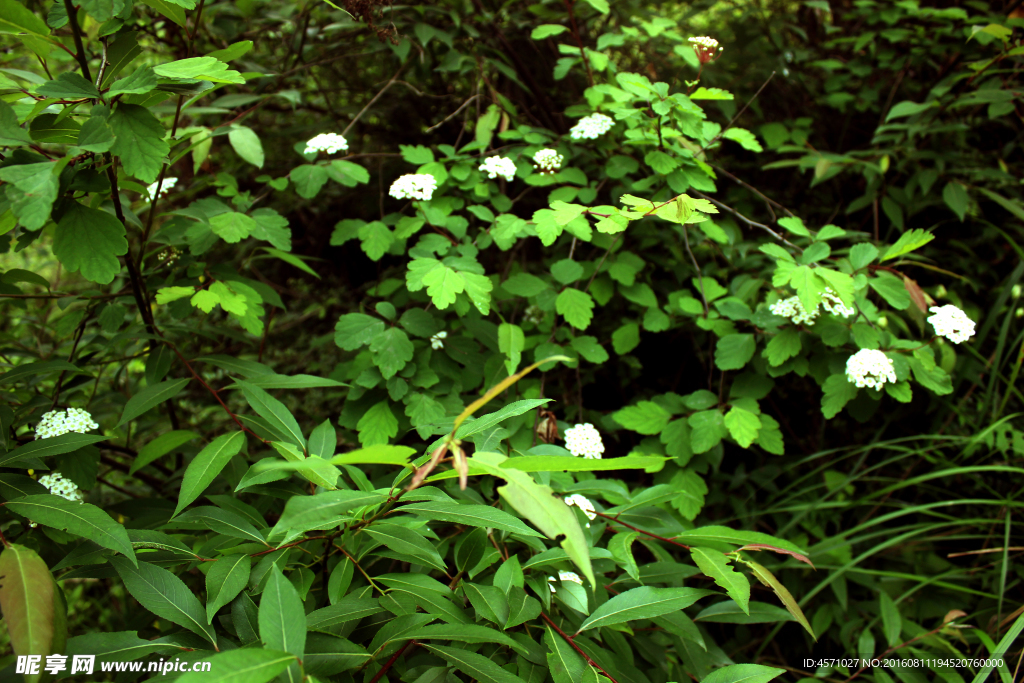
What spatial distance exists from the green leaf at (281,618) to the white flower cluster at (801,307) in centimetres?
134

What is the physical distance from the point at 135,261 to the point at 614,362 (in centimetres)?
159

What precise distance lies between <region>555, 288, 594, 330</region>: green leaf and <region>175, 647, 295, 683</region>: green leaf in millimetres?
1002

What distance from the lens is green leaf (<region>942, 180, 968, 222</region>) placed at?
182 centimetres

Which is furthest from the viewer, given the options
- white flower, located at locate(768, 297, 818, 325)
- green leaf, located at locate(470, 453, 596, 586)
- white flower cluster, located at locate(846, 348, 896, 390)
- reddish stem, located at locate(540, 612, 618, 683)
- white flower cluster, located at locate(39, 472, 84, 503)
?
white flower, located at locate(768, 297, 818, 325)

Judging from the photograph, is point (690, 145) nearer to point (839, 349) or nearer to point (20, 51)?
point (839, 349)

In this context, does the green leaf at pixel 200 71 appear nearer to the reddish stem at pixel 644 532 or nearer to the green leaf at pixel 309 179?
the green leaf at pixel 309 179

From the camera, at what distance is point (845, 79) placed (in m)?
2.26

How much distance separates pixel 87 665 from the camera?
774 mm

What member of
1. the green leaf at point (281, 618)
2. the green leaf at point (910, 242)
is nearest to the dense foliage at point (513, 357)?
the green leaf at point (281, 618)

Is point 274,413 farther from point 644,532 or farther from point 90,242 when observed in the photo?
point 644,532

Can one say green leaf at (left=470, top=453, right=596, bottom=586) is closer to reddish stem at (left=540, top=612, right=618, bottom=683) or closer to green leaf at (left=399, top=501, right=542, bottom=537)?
green leaf at (left=399, top=501, right=542, bottom=537)

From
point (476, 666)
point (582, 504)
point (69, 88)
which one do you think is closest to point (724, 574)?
point (582, 504)

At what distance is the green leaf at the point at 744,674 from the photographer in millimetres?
863

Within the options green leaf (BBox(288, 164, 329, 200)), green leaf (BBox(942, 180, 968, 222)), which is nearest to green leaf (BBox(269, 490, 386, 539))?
green leaf (BBox(288, 164, 329, 200))
